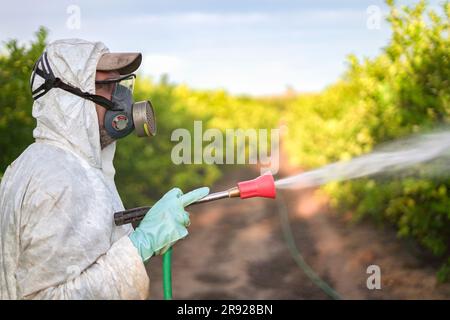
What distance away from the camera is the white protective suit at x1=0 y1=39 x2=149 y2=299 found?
2.48 meters

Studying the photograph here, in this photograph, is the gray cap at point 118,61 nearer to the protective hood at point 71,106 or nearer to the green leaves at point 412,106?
the protective hood at point 71,106

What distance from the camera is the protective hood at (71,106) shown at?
2.71 metres

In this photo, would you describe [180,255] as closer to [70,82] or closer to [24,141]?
[24,141]

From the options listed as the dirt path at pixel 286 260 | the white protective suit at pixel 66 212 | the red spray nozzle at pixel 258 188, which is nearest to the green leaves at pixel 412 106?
the dirt path at pixel 286 260

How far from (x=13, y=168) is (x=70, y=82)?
1.68 ft

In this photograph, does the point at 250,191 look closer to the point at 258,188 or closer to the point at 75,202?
the point at 258,188

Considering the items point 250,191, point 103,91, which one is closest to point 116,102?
point 103,91

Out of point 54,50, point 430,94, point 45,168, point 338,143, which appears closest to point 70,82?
point 54,50

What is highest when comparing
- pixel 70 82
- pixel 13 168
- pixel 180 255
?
pixel 70 82

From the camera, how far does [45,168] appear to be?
258 cm

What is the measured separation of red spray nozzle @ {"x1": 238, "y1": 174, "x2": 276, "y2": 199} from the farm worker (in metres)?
0.20

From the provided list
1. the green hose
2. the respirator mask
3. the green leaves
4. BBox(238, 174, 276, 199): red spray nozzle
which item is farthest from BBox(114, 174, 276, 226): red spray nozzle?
the green leaves
